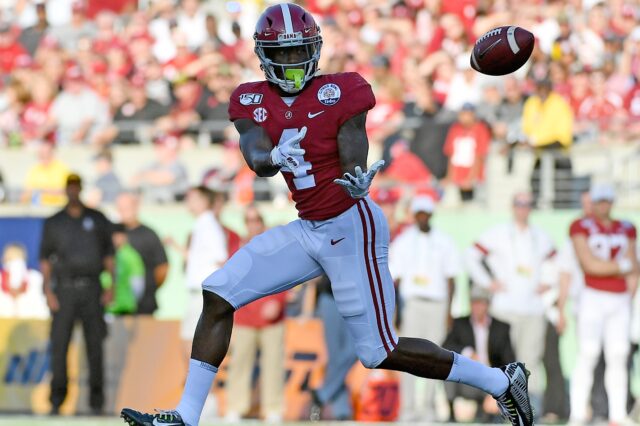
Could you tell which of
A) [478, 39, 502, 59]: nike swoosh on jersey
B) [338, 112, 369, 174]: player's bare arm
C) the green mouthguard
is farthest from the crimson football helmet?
[478, 39, 502, 59]: nike swoosh on jersey

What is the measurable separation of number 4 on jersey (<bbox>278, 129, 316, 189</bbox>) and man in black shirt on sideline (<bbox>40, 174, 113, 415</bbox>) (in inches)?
200

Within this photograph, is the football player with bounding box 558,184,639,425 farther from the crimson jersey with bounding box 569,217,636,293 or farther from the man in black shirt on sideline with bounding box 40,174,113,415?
the man in black shirt on sideline with bounding box 40,174,113,415

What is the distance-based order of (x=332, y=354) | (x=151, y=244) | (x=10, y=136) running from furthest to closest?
(x=10, y=136)
(x=151, y=244)
(x=332, y=354)

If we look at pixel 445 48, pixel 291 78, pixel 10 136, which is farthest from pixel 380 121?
pixel 291 78

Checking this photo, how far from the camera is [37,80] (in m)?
14.4

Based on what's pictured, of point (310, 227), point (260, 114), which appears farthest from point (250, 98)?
point (310, 227)

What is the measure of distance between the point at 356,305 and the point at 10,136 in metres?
8.74

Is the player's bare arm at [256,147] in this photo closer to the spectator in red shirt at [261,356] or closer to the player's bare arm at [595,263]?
the spectator in red shirt at [261,356]

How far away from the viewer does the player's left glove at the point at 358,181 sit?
5.40 m

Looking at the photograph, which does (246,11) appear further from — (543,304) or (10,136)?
(543,304)

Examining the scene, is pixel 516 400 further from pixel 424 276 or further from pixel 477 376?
pixel 424 276

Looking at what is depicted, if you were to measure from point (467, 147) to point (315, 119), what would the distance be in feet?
21.2

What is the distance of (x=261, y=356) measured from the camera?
10422 millimetres

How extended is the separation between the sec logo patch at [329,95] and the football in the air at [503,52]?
2.76 ft
